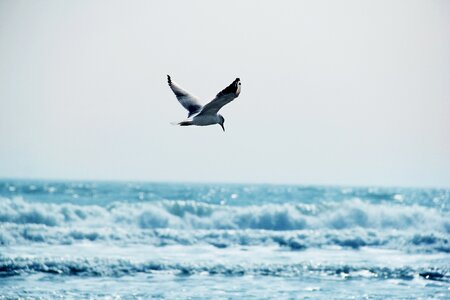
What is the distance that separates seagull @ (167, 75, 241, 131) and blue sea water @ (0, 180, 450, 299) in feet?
9.95

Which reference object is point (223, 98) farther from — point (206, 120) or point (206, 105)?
point (206, 120)

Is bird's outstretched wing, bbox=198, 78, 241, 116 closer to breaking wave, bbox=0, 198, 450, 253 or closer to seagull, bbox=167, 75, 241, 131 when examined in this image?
seagull, bbox=167, 75, 241, 131

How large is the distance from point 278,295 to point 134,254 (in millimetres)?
3445

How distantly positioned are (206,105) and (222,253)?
263 inches

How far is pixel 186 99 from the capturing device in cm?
536

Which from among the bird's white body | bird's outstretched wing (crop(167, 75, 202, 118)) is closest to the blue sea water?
bird's outstretched wing (crop(167, 75, 202, 118))

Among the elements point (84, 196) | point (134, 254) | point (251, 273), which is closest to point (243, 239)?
point (134, 254)

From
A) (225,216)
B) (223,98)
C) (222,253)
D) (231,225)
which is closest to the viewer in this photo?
(223,98)

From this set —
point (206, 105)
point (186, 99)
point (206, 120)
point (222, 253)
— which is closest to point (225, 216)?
point (222, 253)

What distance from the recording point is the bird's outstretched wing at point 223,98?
4364 mm

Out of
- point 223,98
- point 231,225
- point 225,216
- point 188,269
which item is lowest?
point 188,269

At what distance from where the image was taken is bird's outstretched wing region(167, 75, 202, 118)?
517 centimetres

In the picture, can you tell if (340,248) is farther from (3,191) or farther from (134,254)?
(3,191)

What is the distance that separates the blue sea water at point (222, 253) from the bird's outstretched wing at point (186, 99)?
3026 millimetres
